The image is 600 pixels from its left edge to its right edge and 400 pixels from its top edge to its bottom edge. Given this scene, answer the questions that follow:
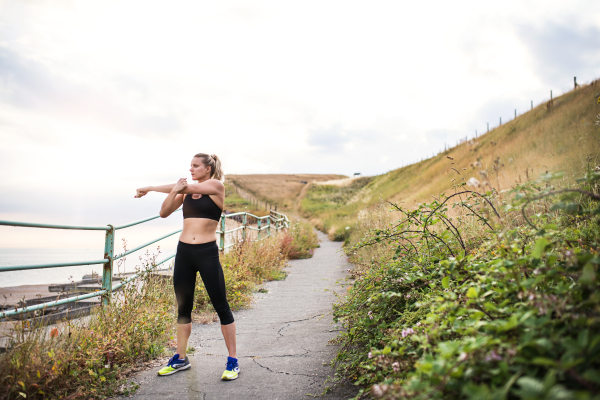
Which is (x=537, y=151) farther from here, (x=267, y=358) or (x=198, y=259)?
(x=198, y=259)

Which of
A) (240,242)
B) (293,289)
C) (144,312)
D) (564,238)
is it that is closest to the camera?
(564,238)

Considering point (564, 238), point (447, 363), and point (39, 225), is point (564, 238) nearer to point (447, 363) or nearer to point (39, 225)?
point (447, 363)

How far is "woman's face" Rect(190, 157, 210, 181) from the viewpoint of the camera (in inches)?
134

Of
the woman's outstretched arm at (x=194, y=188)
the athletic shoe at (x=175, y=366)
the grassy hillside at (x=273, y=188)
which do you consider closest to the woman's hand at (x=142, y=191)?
the woman's outstretched arm at (x=194, y=188)

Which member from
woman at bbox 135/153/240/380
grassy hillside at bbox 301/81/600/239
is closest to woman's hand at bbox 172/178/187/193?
Answer: woman at bbox 135/153/240/380

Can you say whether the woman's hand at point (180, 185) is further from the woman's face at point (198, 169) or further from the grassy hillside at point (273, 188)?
the grassy hillside at point (273, 188)

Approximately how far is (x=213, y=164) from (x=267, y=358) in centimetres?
215

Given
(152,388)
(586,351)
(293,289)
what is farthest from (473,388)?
(293,289)

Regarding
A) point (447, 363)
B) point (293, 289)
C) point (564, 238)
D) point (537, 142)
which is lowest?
point (293, 289)

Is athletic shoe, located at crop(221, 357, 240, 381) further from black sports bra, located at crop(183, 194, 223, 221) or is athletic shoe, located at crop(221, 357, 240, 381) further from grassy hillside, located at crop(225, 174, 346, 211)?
grassy hillside, located at crop(225, 174, 346, 211)

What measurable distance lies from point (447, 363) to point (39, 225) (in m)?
3.53

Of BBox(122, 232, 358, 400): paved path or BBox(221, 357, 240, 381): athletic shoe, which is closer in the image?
BBox(122, 232, 358, 400): paved path

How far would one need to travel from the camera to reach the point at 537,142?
12.8 metres

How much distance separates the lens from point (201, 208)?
327 centimetres
